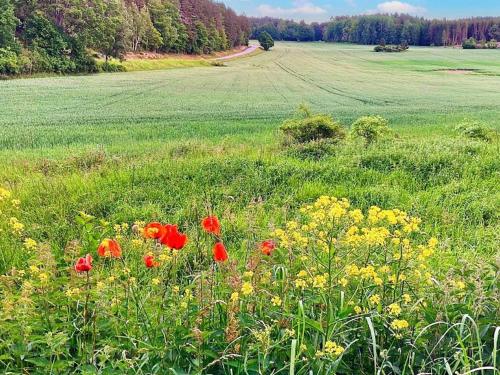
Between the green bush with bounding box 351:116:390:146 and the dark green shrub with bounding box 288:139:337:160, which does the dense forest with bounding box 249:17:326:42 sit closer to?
the green bush with bounding box 351:116:390:146

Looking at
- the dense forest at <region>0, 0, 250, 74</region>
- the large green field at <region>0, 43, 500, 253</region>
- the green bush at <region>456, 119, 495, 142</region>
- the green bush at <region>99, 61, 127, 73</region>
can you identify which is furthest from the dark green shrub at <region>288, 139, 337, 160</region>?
the green bush at <region>99, 61, 127, 73</region>

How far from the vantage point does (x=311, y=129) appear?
10.6 metres

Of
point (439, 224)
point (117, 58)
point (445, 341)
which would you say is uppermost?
point (117, 58)

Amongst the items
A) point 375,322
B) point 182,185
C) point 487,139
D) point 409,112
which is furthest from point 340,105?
point 375,322

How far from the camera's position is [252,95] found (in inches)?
1225

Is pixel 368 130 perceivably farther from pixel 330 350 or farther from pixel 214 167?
pixel 330 350

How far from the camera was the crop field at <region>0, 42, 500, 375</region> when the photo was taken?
7.86 feet

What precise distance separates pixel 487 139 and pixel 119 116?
560 inches

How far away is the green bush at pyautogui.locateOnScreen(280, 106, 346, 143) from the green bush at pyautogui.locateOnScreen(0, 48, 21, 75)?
128 ft

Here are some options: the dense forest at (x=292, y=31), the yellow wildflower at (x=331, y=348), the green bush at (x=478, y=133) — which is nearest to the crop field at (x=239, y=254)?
the yellow wildflower at (x=331, y=348)

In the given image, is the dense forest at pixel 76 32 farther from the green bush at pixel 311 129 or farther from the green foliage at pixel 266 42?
the green bush at pixel 311 129

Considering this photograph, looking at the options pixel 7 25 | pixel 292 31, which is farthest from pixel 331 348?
pixel 292 31

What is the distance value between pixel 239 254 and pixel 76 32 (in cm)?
5627

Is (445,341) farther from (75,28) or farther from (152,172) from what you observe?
(75,28)
